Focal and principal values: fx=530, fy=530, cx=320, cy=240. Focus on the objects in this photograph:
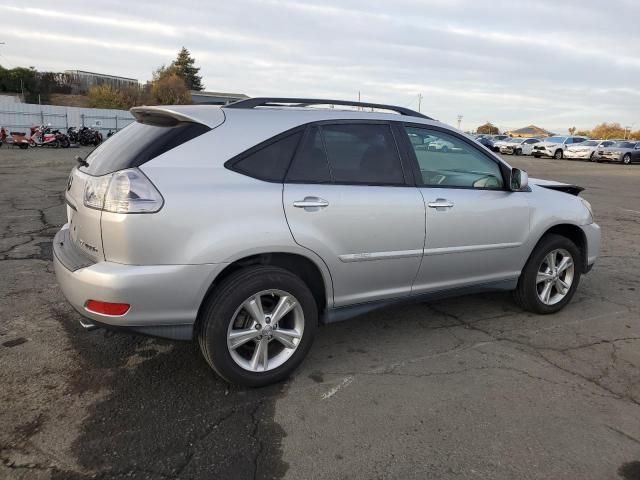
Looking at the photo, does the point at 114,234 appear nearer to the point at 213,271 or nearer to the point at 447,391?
the point at 213,271

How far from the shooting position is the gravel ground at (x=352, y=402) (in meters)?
2.63

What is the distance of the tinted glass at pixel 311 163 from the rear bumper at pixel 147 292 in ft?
2.51

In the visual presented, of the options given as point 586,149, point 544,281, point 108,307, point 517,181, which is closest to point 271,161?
point 108,307

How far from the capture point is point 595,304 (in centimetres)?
515

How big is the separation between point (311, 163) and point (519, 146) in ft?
131

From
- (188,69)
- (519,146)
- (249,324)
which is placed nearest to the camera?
(249,324)

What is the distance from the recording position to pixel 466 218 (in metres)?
4.02

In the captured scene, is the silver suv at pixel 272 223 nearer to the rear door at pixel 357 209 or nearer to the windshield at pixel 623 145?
the rear door at pixel 357 209

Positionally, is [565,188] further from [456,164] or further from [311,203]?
[311,203]

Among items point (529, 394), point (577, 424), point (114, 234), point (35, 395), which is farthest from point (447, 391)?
point (35, 395)

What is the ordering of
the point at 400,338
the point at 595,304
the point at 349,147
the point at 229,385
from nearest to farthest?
1. the point at 229,385
2. the point at 349,147
3. the point at 400,338
4. the point at 595,304

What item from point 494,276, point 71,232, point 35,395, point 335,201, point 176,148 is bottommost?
point 35,395

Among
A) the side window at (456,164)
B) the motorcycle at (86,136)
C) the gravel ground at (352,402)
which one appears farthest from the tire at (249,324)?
the motorcycle at (86,136)

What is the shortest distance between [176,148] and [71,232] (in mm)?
995
